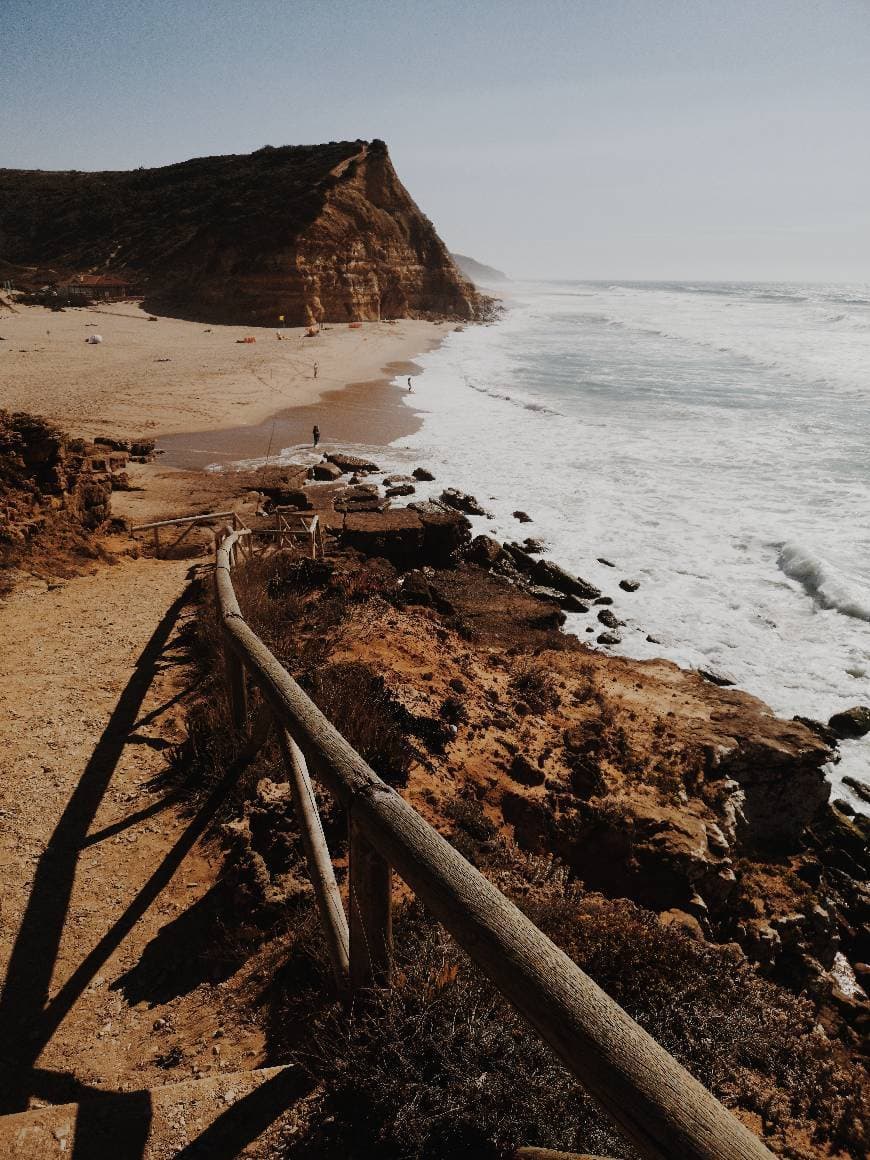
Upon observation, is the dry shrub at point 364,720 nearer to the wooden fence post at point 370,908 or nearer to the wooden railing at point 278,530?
the wooden fence post at point 370,908

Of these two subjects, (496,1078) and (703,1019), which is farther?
(703,1019)

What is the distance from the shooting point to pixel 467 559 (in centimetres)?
1350

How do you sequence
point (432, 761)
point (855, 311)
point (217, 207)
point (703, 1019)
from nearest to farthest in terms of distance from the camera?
point (703, 1019) < point (432, 761) < point (217, 207) < point (855, 311)

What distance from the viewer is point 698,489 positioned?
19.4 meters

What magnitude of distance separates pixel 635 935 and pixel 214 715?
3.21 m

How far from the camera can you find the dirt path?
2.93 meters

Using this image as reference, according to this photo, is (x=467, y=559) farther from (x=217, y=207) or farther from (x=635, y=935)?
(x=217, y=207)

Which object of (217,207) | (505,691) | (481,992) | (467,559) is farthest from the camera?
(217,207)

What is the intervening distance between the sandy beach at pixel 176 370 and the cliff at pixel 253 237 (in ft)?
14.3

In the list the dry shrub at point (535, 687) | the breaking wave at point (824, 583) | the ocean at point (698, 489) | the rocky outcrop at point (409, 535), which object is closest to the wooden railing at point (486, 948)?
the dry shrub at point (535, 687)

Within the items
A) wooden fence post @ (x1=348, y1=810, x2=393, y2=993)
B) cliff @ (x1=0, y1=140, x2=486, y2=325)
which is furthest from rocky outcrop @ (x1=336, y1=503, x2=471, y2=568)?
cliff @ (x1=0, y1=140, x2=486, y2=325)

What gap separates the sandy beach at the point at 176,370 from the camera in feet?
77.3

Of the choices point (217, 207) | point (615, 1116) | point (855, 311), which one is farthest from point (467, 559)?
point (855, 311)

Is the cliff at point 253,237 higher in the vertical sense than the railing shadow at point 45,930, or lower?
higher
